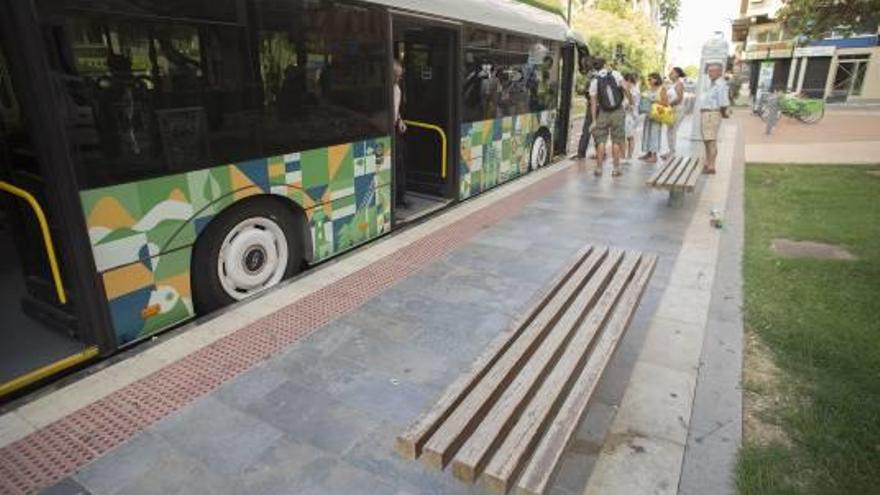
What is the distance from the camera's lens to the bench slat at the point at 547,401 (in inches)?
75.0

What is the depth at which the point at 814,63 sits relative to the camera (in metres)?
36.6

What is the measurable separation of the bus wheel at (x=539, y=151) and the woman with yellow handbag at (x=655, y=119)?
85.3 inches

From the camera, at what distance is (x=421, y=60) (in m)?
7.22

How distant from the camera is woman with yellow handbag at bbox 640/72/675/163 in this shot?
1061 centimetres

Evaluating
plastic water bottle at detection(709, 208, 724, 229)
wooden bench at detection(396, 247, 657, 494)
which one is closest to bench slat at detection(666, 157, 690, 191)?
plastic water bottle at detection(709, 208, 724, 229)

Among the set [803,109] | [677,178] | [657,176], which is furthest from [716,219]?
[803,109]

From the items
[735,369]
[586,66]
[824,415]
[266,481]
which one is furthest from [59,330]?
[586,66]

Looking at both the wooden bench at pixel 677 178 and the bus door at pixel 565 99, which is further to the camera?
the bus door at pixel 565 99

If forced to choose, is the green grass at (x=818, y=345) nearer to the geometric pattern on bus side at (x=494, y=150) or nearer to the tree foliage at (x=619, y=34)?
the geometric pattern on bus side at (x=494, y=150)

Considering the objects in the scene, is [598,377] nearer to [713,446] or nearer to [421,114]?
[713,446]

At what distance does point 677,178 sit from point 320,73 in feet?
16.1

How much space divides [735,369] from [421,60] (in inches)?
212

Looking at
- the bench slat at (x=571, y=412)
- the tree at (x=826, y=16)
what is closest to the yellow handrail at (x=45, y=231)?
the bench slat at (x=571, y=412)

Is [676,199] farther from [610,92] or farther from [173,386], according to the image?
[173,386]
